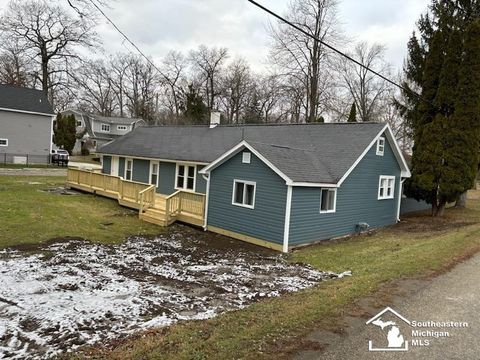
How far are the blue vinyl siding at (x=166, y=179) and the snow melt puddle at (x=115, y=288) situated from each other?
26.3ft

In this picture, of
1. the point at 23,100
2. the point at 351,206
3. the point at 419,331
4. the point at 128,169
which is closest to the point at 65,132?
the point at 23,100

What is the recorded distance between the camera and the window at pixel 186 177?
1953 cm

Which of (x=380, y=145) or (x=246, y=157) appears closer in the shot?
(x=246, y=157)

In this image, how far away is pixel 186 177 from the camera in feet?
64.8

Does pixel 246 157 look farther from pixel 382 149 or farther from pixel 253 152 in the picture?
pixel 382 149

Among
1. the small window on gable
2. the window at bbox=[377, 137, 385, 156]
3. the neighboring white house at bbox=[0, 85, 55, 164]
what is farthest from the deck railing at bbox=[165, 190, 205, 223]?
the neighboring white house at bbox=[0, 85, 55, 164]

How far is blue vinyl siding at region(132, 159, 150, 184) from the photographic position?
2194cm

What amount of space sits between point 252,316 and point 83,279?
4515 millimetres

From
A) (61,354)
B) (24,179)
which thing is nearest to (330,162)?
(61,354)

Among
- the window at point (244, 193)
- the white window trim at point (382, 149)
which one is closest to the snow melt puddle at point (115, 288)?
the window at point (244, 193)

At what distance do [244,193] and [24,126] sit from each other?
2866 centimetres

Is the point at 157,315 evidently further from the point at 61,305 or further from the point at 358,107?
the point at 358,107

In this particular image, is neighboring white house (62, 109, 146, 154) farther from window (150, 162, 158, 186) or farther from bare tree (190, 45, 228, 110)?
window (150, 162, 158, 186)

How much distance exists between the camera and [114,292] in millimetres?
7828
